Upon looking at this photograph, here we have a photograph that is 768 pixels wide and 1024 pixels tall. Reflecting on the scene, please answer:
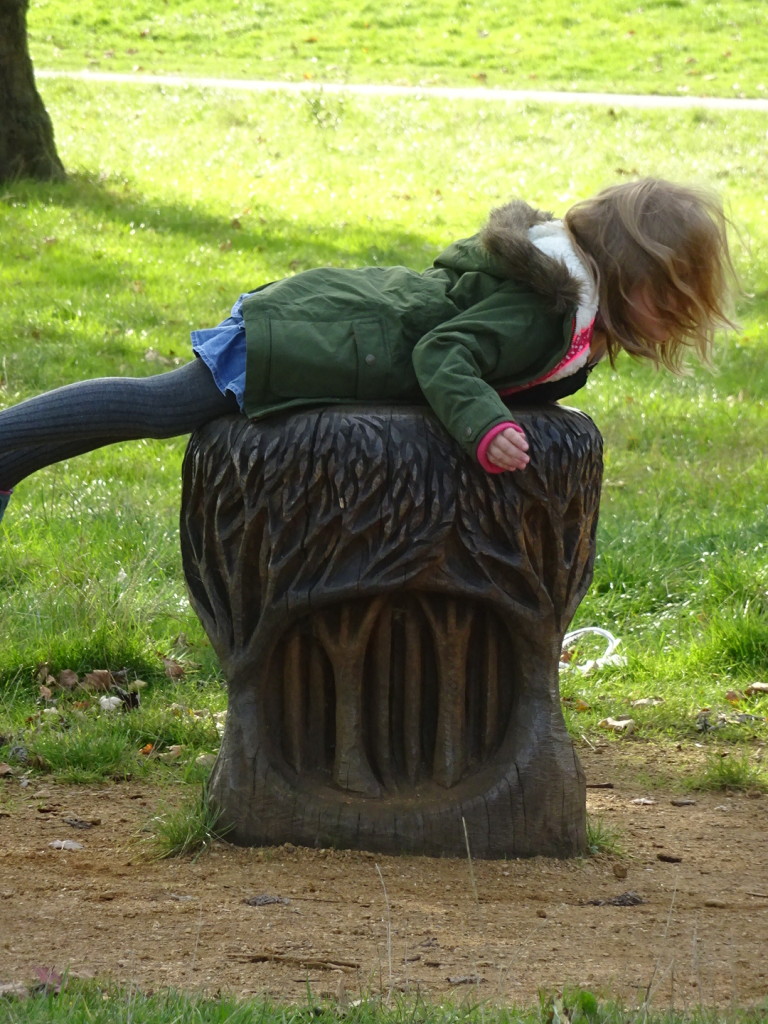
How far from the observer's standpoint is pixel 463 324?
3.20 m

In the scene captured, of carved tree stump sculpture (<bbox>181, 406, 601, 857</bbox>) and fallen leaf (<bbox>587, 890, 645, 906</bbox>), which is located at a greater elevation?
carved tree stump sculpture (<bbox>181, 406, 601, 857</bbox>)

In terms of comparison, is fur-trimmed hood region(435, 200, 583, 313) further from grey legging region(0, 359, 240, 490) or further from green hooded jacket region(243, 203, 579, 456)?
grey legging region(0, 359, 240, 490)

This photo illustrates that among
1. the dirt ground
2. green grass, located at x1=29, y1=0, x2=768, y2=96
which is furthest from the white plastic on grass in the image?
green grass, located at x1=29, y1=0, x2=768, y2=96

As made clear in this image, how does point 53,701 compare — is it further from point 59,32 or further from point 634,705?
point 59,32

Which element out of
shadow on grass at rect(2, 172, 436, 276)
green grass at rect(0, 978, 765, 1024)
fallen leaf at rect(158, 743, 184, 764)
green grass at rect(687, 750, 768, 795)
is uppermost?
shadow on grass at rect(2, 172, 436, 276)

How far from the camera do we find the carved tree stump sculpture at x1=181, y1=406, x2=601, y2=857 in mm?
3273

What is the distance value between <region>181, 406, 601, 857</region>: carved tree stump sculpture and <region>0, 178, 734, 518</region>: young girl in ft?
0.33

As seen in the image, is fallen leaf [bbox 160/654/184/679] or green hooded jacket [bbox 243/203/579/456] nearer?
green hooded jacket [bbox 243/203/579/456]

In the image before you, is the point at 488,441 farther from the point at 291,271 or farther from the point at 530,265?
the point at 291,271

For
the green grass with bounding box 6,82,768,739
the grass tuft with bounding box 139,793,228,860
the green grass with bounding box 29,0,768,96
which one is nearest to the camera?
the grass tuft with bounding box 139,793,228,860

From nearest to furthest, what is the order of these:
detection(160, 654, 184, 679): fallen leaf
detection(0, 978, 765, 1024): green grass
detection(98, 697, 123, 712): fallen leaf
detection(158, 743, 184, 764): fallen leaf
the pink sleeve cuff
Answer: detection(0, 978, 765, 1024): green grass < the pink sleeve cuff < detection(158, 743, 184, 764): fallen leaf < detection(98, 697, 123, 712): fallen leaf < detection(160, 654, 184, 679): fallen leaf

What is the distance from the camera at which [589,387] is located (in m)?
8.70

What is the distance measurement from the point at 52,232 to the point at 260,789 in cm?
801

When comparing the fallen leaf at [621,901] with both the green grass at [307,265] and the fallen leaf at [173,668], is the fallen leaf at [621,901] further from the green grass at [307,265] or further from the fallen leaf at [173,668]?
the fallen leaf at [173,668]
